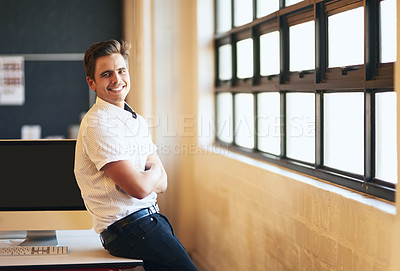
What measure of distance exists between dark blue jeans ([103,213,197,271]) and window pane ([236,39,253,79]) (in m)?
1.90

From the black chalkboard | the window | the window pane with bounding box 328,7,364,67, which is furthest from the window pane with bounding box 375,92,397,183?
the black chalkboard

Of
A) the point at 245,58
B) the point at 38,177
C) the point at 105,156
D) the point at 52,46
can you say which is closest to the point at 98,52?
the point at 105,156

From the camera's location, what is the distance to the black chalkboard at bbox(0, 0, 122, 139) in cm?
609

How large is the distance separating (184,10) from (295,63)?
6.08ft

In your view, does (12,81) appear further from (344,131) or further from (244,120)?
(344,131)

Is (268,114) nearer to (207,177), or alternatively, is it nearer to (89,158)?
(207,177)

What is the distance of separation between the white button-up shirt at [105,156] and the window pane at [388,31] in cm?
101

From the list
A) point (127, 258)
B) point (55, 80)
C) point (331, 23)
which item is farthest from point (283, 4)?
point (55, 80)

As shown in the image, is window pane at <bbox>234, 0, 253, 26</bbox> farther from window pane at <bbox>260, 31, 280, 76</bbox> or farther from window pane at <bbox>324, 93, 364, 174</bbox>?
window pane at <bbox>324, 93, 364, 174</bbox>

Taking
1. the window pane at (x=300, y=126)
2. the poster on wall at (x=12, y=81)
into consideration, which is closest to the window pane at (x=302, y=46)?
the window pane at (x=300, y=126)

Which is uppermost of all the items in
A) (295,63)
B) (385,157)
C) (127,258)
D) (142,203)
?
(295,63)

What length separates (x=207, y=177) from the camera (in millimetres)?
4273

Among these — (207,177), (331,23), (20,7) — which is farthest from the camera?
(20,7)

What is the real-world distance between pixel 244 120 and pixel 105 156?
1.99 metres
